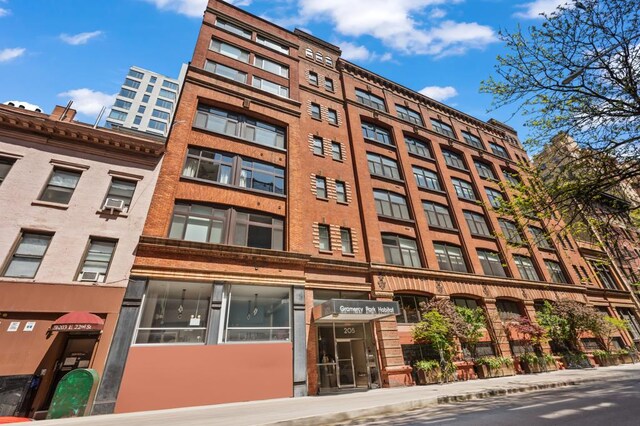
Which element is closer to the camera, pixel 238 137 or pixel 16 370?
pixel 16 370

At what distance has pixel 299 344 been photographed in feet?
42.3

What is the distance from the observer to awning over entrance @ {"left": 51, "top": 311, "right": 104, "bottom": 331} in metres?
9.83

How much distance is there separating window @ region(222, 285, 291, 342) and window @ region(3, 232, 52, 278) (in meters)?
7.77

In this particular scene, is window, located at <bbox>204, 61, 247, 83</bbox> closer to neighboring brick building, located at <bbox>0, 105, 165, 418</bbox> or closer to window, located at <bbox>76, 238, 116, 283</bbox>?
neighboring brick building, located at <bbox>0, 105, 165, 418</bbox>

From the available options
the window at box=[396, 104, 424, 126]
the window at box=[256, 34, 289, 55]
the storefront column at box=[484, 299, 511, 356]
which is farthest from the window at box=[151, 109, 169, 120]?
the storefront column at box=[484, 299, 511, 356]

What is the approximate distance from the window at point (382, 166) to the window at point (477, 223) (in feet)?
25.5

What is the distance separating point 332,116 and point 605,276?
114 feet

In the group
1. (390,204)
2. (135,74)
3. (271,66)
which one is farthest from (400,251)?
(135,74)

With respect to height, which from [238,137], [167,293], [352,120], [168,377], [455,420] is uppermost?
[352,120]

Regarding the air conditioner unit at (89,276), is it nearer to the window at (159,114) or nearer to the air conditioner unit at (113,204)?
the air conditioner unit at (113,204)

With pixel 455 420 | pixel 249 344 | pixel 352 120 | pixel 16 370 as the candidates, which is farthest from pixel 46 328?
pixel 352 120

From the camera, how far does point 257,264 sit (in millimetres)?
13781

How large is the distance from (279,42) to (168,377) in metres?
25.5

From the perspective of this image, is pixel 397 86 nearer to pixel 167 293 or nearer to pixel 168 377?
pixel 167 293
